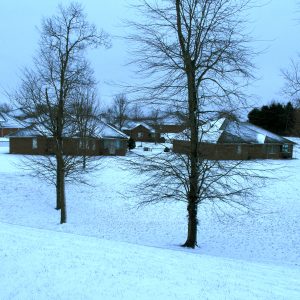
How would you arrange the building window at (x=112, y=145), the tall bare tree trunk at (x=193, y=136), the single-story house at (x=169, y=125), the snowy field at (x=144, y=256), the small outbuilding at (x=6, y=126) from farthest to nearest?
the small outbuilding at (x=6, y=126) → the building window at (x=112, y=145) → the single-story house at (x=169, y=125) → the tall bare tree trunk at (x=193, y=136) → the snowy field at (x=144, y=256)

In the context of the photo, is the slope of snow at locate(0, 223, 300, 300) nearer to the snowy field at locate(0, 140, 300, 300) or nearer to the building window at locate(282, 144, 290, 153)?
the snowy field at locate(0, 140, 300, 300)

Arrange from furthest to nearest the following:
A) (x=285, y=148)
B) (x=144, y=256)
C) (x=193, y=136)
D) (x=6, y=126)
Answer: (x=6, y=126) → (x=285, y=148) → (x=193, y=136) → (x=144, y=256)

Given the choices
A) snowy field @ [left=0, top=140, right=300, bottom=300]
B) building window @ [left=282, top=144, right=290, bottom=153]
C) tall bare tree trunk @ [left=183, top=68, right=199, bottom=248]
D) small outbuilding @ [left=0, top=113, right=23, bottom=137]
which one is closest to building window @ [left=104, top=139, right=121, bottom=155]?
building window @ [left=282, top=144, right=290, bottom=153]

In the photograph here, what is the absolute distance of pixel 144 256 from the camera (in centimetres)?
848

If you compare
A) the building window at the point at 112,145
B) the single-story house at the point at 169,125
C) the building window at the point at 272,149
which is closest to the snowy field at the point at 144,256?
the single-story house at the point at 169,125

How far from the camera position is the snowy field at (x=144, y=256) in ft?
20.2

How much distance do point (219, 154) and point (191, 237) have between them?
2.97 m

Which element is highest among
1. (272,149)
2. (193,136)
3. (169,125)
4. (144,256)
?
(169,125)

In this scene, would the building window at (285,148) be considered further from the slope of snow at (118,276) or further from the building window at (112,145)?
the slope of snow at (118,276)

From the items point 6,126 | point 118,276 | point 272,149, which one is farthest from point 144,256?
point 6,126

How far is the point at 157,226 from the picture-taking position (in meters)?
18.5

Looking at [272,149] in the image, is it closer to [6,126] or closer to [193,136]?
[193,136]

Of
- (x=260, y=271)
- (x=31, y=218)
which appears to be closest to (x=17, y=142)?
(x=31, y=218)

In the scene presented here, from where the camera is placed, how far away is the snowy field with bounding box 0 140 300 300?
6.15 meters
